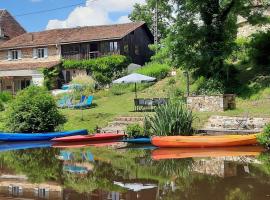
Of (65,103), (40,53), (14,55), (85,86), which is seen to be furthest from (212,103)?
(14,55)

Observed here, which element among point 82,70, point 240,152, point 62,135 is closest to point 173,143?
point 240,152

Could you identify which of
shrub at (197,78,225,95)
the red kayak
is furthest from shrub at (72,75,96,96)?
the red kayak

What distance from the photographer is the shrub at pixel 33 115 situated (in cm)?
2433

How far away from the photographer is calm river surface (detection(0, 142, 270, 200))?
36.3ft

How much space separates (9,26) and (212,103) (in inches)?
1632

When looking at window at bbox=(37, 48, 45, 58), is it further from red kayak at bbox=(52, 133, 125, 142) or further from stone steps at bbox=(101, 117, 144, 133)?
red kayak at bbox=(52, 133, 125, 142)

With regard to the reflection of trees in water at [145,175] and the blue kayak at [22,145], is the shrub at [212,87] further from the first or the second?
the reflection of trees in water at [145,175]

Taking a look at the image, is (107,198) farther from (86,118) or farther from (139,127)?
(86,118)

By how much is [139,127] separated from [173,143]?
10.4 ft

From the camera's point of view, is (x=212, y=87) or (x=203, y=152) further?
(x=212, y=87)

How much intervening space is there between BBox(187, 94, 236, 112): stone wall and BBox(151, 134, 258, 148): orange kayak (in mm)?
7021

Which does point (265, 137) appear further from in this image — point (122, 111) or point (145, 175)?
point (122, 111)

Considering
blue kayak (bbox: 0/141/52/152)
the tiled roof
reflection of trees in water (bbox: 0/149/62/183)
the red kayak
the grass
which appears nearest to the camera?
reflection of trees in water (bbox: 0/149/62/183)

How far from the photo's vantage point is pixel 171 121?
804 inches
